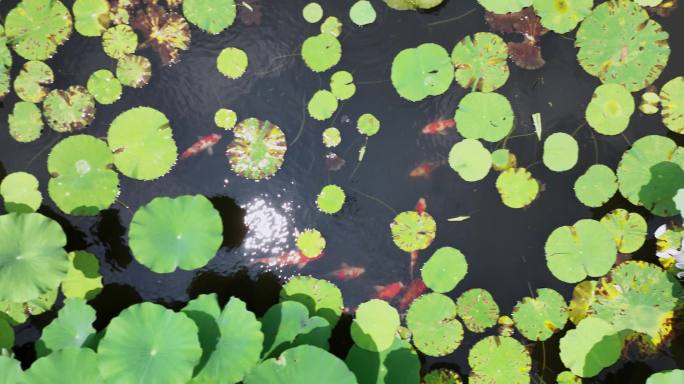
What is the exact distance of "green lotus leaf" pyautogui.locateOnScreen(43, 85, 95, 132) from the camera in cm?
218

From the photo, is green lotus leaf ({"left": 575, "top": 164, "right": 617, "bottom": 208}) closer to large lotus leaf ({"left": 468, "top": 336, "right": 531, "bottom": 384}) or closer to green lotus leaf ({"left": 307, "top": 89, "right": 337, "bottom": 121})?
large lotus leaf ({"left": 468, "top": 336, "right": 531, "bottom": 384})

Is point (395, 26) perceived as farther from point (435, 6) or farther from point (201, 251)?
point (201, 251)

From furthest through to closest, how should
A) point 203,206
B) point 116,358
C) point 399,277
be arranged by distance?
point 399,277 → point 203,206 → point 116,358

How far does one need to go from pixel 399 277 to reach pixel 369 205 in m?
0.31

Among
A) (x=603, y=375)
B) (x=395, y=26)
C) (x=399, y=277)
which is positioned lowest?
(x=603, y=375)

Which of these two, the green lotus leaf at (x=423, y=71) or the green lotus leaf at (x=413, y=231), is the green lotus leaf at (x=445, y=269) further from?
the green lotus leaf at (x=423, y=71)

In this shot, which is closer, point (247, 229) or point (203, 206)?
point (203, 206)

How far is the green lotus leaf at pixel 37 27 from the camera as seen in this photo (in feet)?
7.16

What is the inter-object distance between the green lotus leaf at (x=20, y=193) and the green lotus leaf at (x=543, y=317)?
196cm

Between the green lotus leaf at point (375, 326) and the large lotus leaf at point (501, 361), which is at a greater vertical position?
the green lotus leaf at point (375, 326)

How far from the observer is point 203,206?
2016mm

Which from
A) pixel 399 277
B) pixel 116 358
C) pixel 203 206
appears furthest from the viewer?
pixel 399 277

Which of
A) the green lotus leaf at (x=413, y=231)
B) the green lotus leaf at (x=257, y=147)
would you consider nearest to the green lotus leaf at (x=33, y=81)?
the green lotus leaf at (x=257, y=147)

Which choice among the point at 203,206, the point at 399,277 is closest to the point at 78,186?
the point at 203,206
